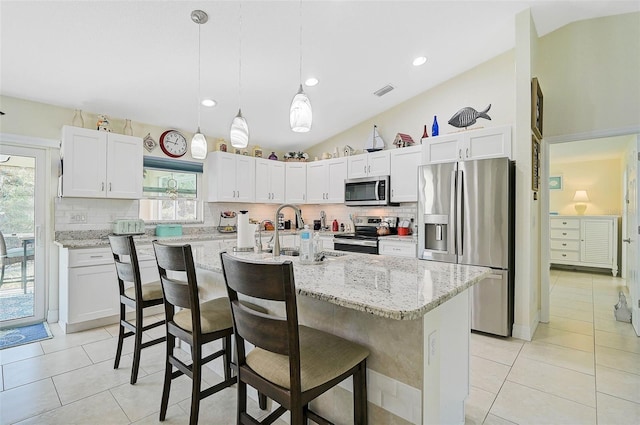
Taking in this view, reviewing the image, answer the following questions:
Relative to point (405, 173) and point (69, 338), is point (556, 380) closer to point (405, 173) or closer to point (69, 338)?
point (405, 173)

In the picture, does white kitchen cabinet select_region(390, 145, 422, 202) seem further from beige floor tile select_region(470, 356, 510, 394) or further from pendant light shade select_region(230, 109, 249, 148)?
pendant light shade select_region(230, 109, 249, 148)

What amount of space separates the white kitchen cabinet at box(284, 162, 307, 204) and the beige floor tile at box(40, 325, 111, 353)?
317 centimetres

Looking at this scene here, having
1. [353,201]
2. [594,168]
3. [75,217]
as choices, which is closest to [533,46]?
[353,201]

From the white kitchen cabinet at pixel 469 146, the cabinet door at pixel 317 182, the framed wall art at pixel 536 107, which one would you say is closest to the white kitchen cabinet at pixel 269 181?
the cabinet door at pixel 317 182

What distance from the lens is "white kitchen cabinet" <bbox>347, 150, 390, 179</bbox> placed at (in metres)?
4.48

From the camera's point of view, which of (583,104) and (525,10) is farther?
(583,104)

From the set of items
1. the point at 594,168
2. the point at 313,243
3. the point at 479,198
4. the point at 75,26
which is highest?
the point at 75,26

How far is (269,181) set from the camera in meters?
5.21

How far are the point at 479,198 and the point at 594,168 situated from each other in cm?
512

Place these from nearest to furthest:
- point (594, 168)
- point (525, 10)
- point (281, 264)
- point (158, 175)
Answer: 1. point (281, 264)
2. point (525, 10)
3. point (158, 175)
4. point (594, 168)

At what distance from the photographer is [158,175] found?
4.33m

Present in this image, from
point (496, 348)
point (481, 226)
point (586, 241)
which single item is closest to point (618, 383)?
point (496, 348)

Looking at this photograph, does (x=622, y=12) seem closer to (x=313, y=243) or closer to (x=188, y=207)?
(x=313, y=243)

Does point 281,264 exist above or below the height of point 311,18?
below
